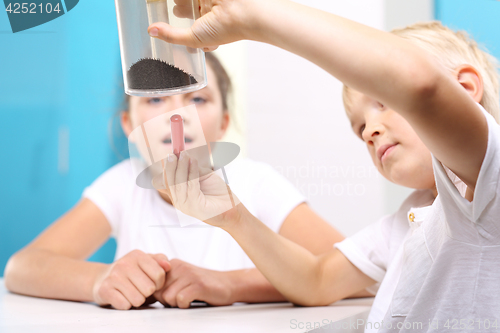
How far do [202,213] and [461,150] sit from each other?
212mm

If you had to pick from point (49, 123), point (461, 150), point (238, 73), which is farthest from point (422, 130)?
point (49, 123)

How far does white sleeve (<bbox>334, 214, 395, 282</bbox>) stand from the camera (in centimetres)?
50

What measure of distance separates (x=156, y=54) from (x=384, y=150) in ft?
0.79

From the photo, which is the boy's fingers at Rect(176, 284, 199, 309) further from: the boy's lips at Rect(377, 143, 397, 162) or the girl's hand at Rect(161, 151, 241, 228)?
the boy's lips at Rect(377, 143, 397, 162)

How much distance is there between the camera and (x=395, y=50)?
0.23 metres

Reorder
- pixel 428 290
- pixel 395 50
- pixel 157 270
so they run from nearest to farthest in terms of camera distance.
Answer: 1. pixel 395 50
2. pixel 428 290
3. pixel 157 270

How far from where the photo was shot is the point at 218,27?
0.27 metres

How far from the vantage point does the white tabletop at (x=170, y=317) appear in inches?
13.2

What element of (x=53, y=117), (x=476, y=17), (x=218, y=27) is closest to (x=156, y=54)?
(x=218, y=27)

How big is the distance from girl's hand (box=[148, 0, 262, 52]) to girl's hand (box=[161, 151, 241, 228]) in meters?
0.10

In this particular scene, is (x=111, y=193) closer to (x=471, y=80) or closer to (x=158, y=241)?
(x=158, y=241)

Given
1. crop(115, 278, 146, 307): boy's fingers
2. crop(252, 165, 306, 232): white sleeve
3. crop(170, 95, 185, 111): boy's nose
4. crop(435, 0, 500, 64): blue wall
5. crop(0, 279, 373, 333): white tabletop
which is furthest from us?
crop(435, 0, 500, 64): blue wall

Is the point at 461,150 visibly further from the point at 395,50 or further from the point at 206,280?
the point at 206,280

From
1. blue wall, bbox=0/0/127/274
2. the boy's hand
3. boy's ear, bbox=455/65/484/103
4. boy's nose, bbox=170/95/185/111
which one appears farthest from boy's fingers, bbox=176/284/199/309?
blue wall, bbox=0/0/127/274
